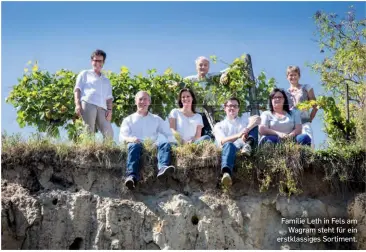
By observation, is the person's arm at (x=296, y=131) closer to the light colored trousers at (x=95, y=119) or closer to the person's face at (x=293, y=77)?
the person's face at (x=293, y=77)

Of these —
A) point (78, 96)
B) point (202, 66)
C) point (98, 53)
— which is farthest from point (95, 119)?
point (202, 66)

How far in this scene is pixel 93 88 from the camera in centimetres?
1070

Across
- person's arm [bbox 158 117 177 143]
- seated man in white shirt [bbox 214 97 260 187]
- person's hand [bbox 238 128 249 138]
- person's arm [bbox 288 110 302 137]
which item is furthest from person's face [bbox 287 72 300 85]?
person's arm [bbox 158 117 177 143]

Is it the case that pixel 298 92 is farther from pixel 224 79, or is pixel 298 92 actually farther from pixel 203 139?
pixel 203 139

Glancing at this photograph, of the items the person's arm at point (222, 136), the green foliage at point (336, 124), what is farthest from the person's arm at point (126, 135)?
the green foliage at point (336, 124)

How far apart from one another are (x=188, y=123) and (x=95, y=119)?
1.45 m

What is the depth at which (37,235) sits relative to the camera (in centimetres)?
1007

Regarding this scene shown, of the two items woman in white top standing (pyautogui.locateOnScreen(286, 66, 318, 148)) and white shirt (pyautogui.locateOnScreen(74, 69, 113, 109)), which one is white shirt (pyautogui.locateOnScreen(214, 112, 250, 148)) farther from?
white shirt (pyautogui.locateOnScreen(74, 69, 113, 109))

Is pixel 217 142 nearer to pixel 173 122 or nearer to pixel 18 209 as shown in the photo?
pixel 173 122

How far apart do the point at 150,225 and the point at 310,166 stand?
2565 mm

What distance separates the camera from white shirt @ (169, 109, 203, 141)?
10.4 meters

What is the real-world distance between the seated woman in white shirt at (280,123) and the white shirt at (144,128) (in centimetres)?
140

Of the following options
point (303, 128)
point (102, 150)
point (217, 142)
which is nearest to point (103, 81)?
point (102, 150)

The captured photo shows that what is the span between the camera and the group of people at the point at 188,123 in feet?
32.7
